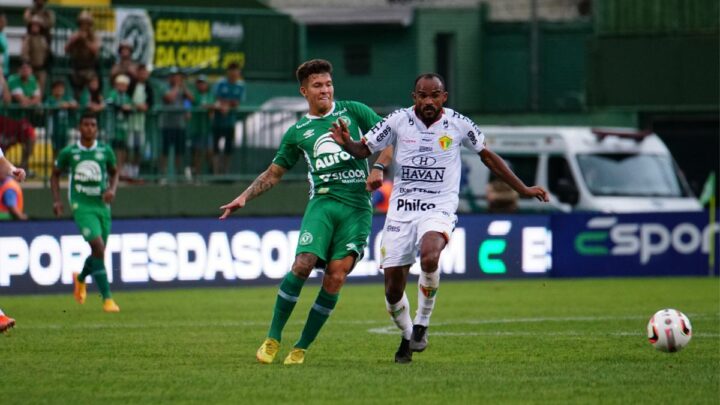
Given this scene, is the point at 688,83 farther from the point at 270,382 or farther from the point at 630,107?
the point at 270,382

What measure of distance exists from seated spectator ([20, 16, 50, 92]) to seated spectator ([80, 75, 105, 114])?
832 mm

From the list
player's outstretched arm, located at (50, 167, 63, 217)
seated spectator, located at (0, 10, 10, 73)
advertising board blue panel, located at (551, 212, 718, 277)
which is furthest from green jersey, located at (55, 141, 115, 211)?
advertising board blue panel, located at (551, 212, 718, 277)

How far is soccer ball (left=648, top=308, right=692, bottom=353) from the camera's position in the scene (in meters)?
12.4

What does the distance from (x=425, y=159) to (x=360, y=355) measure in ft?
5.92

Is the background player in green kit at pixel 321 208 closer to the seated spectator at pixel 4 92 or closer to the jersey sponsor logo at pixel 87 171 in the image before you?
the jersey sponsor logo at pixel 87 171

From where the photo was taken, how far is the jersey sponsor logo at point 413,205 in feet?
39.6

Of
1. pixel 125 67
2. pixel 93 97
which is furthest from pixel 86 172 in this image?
pixel 125 67

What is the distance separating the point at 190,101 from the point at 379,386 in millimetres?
18022

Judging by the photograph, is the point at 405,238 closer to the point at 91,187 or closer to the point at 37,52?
the point at 91,187

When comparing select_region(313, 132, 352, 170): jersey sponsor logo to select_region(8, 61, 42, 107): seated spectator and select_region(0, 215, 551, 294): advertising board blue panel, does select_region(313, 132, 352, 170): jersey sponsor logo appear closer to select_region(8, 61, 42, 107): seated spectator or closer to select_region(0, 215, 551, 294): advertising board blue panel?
select_region(0, 215, 551, 294): advertising board blue panel

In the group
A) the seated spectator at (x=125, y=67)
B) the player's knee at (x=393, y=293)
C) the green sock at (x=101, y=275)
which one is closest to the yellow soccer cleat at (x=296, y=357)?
the player's knee at (x=393, y=293)

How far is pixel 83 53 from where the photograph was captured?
26812 millimetres

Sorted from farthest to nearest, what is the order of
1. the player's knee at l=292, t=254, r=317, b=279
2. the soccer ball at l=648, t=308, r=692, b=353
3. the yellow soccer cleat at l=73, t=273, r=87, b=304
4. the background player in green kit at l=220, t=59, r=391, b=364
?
1. the yellow soccer cleat at l=73, t=273, r=87, b=304
2. the soccer ball at l=648, t=308, r=692, b=353
3. the background player in green kit at l=220, t=59, r=391, b=364
4. the player's knee at l=292, t=254, r=317, b=279

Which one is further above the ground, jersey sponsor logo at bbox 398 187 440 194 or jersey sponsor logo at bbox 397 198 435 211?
jersey sponsor logo at bbox 398 187 440 194
